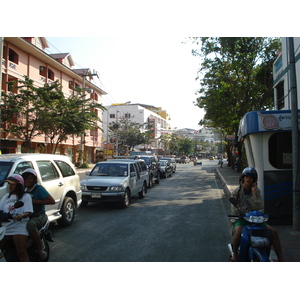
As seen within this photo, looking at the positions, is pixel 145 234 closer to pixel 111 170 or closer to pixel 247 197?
pixel 247 197

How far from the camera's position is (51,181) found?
6840 millimetres

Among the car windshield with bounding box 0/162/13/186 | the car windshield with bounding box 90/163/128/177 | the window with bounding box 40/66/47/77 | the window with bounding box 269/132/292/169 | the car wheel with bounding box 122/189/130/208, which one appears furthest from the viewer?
the window with bounding box 40/66/47/77

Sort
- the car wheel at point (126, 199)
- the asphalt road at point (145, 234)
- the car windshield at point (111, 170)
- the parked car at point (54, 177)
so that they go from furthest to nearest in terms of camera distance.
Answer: the car windshield at point (111, 170), the car wheel at point (126, 199), the parked car at point (54, 177), the asphalt road at point (145, 234)

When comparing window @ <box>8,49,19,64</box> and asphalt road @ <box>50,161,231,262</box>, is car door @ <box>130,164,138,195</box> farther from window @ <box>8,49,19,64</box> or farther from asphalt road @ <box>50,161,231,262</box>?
window @ <box>8,49,19,64</box>

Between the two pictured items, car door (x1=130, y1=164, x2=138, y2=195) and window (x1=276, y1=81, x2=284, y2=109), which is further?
window (x1=276, y1=81, x2=284, y2=109)

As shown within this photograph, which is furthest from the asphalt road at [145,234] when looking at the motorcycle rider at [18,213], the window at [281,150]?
the window at [281,150]

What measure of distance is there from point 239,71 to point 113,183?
1356 centimetres

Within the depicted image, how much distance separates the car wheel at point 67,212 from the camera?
7.15m

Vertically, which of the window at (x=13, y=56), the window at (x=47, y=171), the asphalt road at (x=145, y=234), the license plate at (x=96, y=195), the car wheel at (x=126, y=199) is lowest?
the asphalt road at (x=145, y=234)

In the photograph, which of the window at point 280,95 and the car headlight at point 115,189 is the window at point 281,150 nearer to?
the car headlight at point 115,189

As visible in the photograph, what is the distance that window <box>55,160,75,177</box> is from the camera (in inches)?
295

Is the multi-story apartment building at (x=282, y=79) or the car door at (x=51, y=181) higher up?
the multi-story apartment building at (x=282, y=79)

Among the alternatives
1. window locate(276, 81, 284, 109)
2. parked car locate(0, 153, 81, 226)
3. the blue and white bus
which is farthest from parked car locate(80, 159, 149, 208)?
window locate(276, 81, 284, 109)

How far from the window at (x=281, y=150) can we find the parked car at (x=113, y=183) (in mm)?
4825
